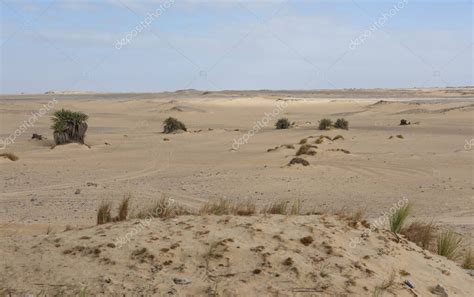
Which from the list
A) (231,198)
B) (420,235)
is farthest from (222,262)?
(231,198)

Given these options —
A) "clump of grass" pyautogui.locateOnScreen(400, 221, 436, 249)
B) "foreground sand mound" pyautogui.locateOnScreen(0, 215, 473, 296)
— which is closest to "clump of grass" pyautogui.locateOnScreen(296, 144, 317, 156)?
"clump of grass" pyautogui.locateOnScreen(400, 221, 436, 249)

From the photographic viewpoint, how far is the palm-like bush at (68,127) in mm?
24781

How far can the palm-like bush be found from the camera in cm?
2478

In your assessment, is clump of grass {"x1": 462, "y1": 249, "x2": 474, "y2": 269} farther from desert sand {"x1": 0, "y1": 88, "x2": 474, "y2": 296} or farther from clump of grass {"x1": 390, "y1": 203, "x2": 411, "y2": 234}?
clump of grass {"x1": 390, "y1": 203, "x2": 411, "y2": 234}

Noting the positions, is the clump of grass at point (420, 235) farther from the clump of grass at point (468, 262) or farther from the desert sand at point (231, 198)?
the desert sand at point (231, 198)

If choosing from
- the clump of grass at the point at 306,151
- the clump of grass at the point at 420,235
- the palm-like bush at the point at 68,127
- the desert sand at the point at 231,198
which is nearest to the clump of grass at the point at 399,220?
the clump of grass at the point at 420,235

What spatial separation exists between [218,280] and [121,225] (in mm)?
1930

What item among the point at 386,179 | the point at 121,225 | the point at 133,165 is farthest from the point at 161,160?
the point at 121,225

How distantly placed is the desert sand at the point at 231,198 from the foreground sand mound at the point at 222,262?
0.02 m

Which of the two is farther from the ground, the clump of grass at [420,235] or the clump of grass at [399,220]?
the clump of grass at [399,220]

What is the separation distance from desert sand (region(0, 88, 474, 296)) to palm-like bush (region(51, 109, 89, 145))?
83 centimetres

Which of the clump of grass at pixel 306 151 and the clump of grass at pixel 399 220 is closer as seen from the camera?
the clump of grass at pixel 399 220

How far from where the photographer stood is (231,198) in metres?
13.5

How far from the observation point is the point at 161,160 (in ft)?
70.4
